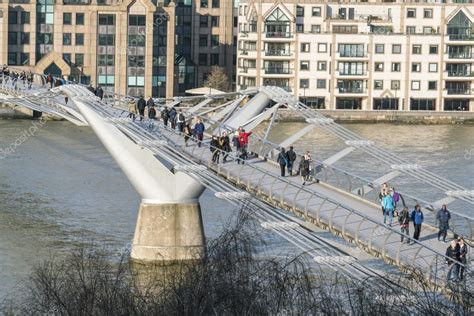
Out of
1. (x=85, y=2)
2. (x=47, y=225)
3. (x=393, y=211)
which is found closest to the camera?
(x=393, y=211)

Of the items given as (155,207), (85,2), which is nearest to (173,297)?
(155,207)

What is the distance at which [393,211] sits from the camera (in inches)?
929

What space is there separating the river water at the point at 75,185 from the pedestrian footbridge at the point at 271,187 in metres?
1.69

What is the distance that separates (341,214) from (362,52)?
52.9 m

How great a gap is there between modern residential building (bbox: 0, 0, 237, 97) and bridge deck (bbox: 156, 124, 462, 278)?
4383 centimetres

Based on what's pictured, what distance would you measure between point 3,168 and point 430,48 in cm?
3637

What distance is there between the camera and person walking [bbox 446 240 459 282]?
19586 mm

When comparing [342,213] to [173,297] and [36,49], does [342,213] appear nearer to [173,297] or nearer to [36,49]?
[173,297]

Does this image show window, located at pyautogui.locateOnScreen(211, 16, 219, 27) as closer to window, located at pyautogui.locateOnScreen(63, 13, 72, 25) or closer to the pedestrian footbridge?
window, located at pyautogui.locateOnScreen(63, 13, 72, 25)

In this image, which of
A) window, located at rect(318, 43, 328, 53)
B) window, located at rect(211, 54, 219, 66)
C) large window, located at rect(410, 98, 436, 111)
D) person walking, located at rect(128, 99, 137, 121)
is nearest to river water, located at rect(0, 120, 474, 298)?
person walking, located at rect(128, 99, 137, 121)

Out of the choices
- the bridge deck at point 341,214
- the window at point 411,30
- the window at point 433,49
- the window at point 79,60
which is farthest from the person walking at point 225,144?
the window at point 411,30

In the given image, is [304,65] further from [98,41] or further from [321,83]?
[98,41]

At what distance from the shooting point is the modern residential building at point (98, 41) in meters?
72.5

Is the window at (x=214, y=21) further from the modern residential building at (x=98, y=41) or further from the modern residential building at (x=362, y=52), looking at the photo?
the modern residential building at (x=98, y=41)
